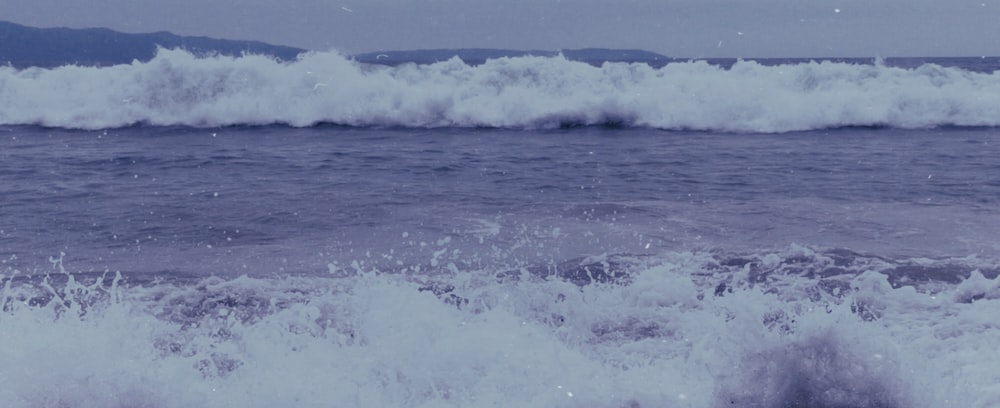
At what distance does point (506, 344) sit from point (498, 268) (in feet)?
6.51

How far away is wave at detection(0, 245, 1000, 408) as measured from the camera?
3930 millimetres

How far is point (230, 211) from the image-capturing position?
8.52m

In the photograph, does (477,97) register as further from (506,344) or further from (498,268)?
(506,344)

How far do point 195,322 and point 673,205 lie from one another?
17.1 ft

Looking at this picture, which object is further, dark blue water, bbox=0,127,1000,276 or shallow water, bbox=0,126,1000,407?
dark blue water, bbox=0,127,1000,276

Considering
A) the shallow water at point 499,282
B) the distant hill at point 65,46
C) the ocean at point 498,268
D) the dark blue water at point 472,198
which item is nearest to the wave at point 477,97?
the ocean at point 498,268

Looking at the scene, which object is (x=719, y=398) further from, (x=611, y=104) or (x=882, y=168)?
(x=611, y=104)

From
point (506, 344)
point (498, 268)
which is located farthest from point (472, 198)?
point (506, 344)

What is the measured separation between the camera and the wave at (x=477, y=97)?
17.9m

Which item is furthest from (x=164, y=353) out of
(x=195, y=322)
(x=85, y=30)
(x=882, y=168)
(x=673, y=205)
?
(x=85, y=30)

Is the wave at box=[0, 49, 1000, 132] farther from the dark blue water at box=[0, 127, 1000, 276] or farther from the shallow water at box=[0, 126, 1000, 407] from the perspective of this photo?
the shallow water at box=[0, 126, 1000, 407]

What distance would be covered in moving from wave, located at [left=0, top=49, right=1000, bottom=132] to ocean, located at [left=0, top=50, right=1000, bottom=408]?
3.99ft

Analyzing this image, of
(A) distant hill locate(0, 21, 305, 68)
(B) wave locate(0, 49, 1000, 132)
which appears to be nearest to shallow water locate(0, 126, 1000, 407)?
(B) wave locate(0, 49, 1000, 132)

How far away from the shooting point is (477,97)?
19281 millimetres
